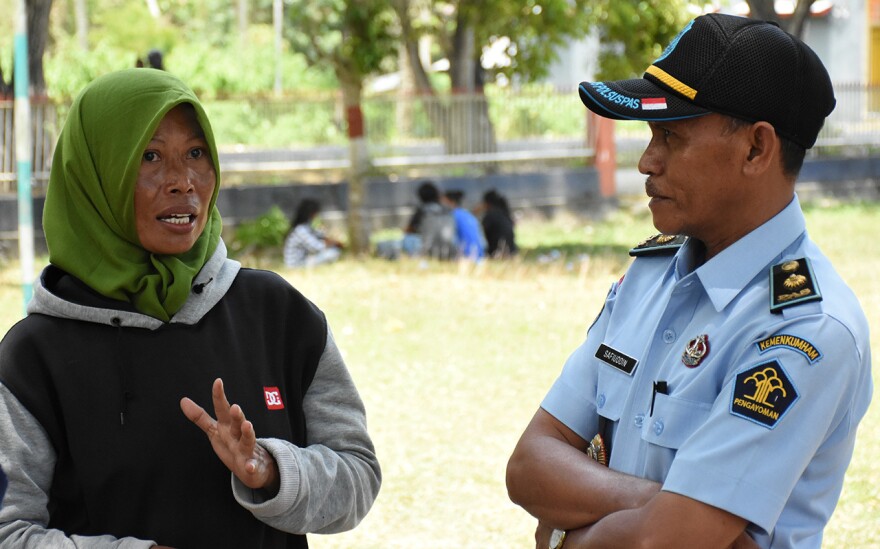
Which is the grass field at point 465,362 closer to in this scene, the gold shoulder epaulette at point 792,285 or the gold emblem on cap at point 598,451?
the gold shoulder epaulette at point 792,285

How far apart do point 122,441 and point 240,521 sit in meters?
0.28

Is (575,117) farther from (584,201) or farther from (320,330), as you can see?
(320,330)

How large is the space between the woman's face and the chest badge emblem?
1.02 m

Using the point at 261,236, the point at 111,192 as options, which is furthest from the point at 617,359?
the point at 261,236

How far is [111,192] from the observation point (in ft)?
7.43

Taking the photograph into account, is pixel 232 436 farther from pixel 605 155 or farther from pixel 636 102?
pixel 605 155

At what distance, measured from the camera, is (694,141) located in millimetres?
2092

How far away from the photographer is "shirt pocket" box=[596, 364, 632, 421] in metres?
2.21


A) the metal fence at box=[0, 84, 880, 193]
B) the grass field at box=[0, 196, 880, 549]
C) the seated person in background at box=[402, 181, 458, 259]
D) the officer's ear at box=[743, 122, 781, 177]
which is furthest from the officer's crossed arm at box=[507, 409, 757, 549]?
the metal fence at box=[0, 84, 880, 193]

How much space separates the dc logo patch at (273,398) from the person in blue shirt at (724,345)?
53cm

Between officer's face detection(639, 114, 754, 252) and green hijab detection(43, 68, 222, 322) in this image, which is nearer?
officer's face detection(639, 114, 754, 252)

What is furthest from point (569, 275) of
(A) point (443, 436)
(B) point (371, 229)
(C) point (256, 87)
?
(C) point (256, 87)

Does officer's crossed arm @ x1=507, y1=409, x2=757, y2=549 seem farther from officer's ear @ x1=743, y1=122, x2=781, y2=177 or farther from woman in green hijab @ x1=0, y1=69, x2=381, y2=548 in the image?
officer's ear @ x1=743, y1=122, x2=781, y2=177

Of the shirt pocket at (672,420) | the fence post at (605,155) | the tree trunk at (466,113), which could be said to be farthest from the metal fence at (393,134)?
the shirt pocket at (672,420)
